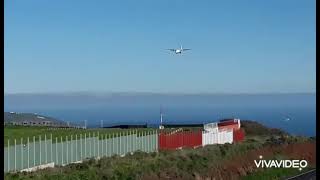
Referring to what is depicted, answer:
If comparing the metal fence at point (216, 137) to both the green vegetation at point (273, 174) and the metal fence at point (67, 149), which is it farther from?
the green vegetation at point (273, 174)

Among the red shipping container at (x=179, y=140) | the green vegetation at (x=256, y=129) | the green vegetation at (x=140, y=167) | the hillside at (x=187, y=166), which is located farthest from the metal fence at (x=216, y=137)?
the green vegetation at (x=140, y=167)

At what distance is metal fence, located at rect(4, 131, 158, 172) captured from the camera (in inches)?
1061

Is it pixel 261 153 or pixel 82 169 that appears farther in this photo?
pixel 261 153

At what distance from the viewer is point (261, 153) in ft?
121

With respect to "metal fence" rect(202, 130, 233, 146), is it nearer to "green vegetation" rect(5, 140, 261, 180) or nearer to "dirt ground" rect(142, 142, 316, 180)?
"dirt ground" rect(142, 142, 316, 180)

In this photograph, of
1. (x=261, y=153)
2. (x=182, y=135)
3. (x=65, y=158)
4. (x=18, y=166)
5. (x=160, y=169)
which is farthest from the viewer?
(x=182, y=135)

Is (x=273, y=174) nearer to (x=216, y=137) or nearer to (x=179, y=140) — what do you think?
(x=179, y=140)

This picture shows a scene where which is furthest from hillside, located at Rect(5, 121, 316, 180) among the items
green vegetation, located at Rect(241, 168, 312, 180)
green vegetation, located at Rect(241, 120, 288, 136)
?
green vegetation, located at Rect(241, 120, 288, 136)

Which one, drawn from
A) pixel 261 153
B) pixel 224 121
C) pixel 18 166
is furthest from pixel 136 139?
pixel 224 121
